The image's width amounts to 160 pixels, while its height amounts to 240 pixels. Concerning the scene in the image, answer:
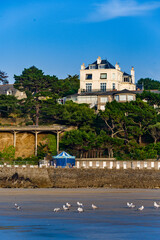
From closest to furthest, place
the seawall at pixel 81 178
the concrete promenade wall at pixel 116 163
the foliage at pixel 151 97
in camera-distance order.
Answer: the seawall at pixel 81 178 → the concrete promenade wall at pixel 116 163 → the foliage at pixel 151 97

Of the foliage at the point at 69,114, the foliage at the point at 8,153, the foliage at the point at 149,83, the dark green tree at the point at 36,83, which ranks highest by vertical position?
the foliage at the point at 149,83

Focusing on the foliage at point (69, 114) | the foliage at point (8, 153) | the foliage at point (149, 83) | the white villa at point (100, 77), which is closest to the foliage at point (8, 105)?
the foliage at point (69, 114)

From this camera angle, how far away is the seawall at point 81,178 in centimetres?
4634

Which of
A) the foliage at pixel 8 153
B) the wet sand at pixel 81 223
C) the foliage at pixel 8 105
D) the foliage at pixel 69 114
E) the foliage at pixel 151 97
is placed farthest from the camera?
the foliage at pixel 8 105

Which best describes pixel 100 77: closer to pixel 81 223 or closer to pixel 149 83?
pixel 149 83

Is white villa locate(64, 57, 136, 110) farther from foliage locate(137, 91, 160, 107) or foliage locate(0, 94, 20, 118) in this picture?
foliage locate(137, 91, 160, 107)

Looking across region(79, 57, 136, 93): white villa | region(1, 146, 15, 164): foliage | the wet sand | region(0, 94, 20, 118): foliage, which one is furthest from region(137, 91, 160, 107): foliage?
the wet sand

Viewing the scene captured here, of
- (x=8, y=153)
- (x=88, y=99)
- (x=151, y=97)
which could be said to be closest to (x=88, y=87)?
(x=88, y=99)

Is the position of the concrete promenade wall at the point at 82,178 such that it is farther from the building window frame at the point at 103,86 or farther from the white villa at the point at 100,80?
the building window frame at the point at 103,86

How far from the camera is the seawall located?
4634cm

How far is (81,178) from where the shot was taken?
47.8 m

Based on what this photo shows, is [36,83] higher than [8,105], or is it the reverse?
[36,83]

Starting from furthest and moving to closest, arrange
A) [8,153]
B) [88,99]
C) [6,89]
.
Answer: [6,89] < [88,99] < [8,153]

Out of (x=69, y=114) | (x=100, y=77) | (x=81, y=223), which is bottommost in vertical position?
(x=81, y=223)
